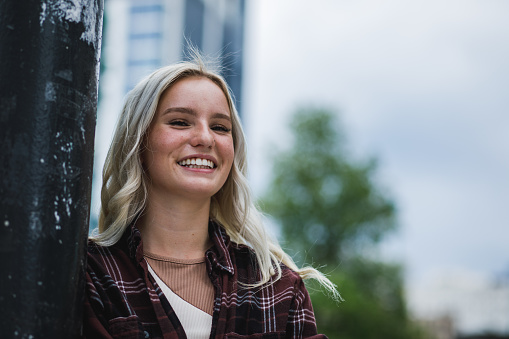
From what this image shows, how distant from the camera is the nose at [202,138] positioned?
8.06ft

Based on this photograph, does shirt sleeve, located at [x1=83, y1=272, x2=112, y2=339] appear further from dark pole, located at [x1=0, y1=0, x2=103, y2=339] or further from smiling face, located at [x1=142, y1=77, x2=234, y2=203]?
smiling face, located at [x1=142, y1=77, x2=234, y2=203]

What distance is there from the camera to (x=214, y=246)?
2.59 meters

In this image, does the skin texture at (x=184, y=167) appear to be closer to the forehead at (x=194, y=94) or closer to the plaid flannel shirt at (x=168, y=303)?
the forehead at (x=194, y=94)

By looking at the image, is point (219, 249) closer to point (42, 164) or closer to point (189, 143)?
point (189, 143)

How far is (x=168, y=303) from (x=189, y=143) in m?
0.56

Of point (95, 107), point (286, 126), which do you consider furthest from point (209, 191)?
point (286, 126)

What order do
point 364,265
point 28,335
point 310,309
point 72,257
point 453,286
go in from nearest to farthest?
point 28,335
point 72,257
point 310,309
point 364,265
point 453,286

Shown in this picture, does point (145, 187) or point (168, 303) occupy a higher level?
point (145, 187)

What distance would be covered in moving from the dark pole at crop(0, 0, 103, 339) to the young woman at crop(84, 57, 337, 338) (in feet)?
2.05

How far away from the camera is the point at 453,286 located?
76.9 meters

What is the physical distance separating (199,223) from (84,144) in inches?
40.6

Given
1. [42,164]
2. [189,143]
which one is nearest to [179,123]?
[189,143]

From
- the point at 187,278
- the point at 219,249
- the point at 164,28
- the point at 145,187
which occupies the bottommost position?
the point at 187,278

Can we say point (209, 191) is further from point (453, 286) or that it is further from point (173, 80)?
point (453, 286)
